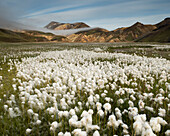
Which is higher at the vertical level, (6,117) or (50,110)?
(50,110)

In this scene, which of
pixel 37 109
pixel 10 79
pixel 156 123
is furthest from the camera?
pixel 10 79

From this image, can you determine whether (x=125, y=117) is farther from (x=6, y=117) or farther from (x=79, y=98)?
(x=6, y=117)

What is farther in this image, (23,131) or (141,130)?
(23,131)

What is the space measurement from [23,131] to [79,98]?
2.15m

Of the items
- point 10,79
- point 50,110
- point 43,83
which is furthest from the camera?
point 10,79

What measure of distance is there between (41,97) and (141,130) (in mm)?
3308

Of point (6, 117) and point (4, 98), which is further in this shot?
point (4, 98)

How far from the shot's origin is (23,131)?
11.1 feet

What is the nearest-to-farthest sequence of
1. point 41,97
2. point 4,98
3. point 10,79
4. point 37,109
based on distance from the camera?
1. point 37,109
2. point 41,97
3. point 4,98
4. point 10,79

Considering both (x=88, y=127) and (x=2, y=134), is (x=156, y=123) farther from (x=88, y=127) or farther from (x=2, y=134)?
(x=2, y=134)

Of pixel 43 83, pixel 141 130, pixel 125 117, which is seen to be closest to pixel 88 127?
pixel 141 130

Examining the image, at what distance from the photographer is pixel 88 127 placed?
2770mm

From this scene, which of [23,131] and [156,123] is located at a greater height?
[156,123]

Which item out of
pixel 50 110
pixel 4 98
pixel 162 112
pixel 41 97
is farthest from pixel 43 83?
pixel 162 112
